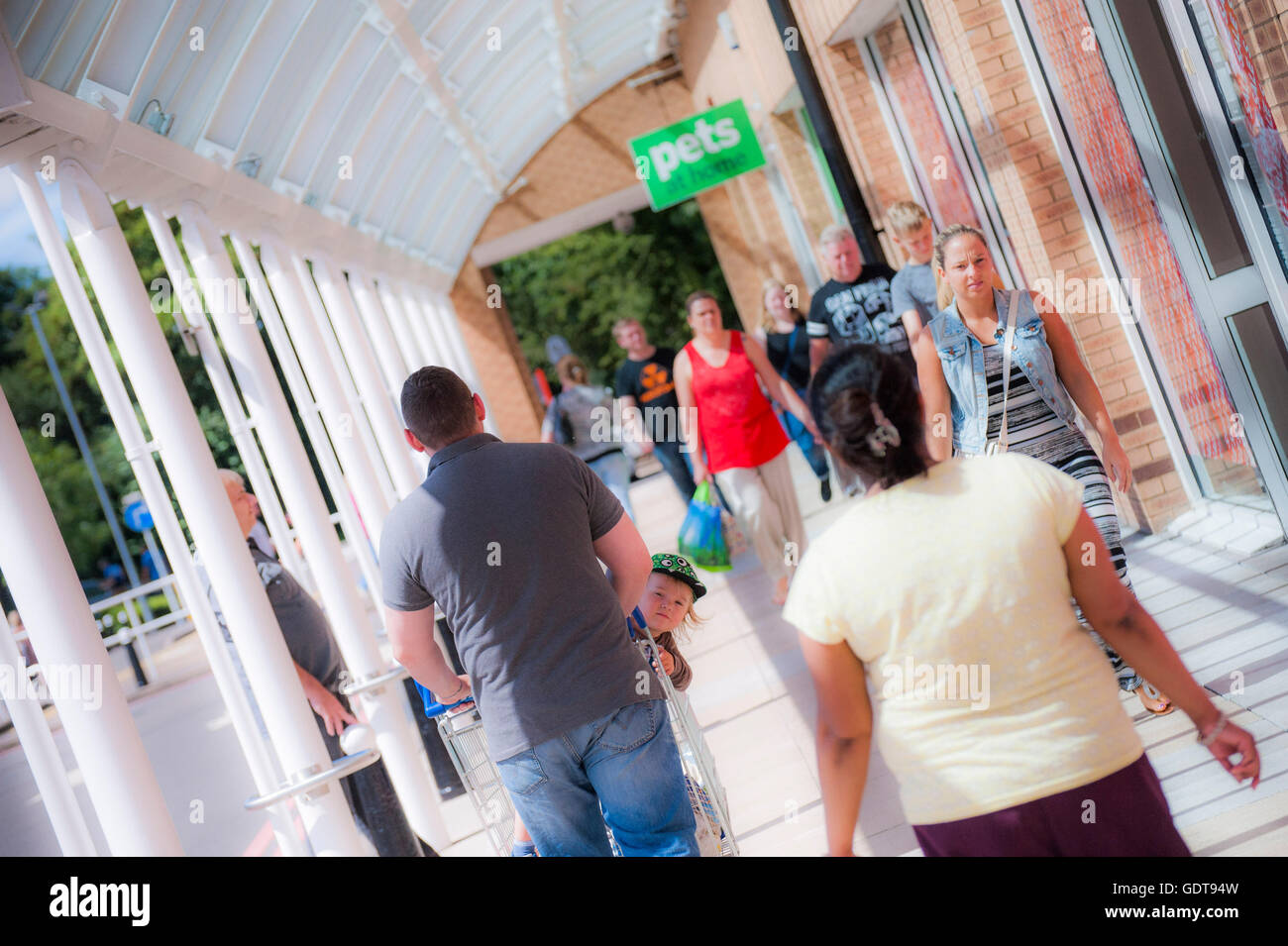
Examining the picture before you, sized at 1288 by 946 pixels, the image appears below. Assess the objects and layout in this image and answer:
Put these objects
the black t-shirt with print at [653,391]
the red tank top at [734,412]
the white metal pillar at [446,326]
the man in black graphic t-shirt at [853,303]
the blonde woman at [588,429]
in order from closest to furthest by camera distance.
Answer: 1. the man in black graphic t-shirt at [853,303]
2. the red tank top at [734,412]
3. the black t-shirt with print at [653,391]
4. the blonde woman at [588,429]
5. the white metal pillar at [446,326]

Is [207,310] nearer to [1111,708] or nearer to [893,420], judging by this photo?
[893,420]

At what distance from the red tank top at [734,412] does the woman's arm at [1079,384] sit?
2.90 meters

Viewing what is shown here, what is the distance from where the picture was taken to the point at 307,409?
6.30 m

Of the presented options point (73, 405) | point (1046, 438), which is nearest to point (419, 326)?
point (1046, 438)

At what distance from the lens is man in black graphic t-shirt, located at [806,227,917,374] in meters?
6.59

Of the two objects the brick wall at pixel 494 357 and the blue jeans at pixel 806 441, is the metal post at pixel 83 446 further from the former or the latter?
the blue jeans at pixel 806 441

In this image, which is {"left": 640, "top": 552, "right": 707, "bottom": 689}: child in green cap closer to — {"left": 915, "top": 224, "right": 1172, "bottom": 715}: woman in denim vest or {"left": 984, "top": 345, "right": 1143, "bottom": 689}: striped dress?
{"left": 915, "top": 224, "right": 1172, "bottom": 715}: woman in denim vest

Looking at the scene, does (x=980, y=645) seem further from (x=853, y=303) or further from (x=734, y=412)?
(x=734, y=412)

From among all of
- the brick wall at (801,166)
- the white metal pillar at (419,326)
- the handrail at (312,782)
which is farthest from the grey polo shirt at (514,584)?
the brick wall at (801,166)

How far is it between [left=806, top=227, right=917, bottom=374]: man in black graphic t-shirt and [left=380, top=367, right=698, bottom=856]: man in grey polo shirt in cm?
376

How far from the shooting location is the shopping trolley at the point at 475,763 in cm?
346
